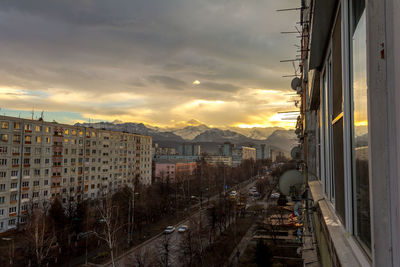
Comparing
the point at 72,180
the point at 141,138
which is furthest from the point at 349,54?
the point at 141,138

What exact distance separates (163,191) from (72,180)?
7499 millimetres

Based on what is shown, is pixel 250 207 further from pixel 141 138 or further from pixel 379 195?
pixel 379 195

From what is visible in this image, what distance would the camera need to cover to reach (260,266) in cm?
1074

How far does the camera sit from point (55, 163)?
788 inches

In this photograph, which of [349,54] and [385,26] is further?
[349,54]

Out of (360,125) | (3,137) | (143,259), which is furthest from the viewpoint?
(3,137)

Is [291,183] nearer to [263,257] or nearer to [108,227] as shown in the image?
[263,257]

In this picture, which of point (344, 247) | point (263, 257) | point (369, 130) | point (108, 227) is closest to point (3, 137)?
point (108, 227)

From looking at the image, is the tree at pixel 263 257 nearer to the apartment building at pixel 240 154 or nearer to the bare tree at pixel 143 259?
the bare tree at pixel 143 259

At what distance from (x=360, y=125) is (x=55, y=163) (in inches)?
871

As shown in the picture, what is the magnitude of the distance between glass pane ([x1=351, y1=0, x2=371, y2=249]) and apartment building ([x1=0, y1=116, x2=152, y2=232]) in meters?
19.0

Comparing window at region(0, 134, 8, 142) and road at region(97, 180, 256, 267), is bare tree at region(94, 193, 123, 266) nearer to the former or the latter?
road at region(97, 180, 256, 267)

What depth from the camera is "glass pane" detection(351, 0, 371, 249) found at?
981 millimetres

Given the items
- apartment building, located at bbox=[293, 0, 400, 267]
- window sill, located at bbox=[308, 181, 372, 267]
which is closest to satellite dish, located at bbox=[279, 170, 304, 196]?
apartment building, located at bbox=[293, 0, 400, 267]
